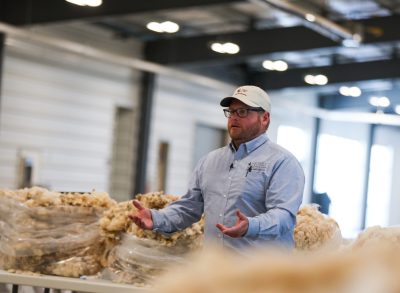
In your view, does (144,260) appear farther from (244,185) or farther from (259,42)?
(259,42)

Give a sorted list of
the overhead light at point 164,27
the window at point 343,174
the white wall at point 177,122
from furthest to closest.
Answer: the window at point 343,174 → the white wall at point 177,122 → the overhead light at point 164,27

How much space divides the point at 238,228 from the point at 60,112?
10828mm

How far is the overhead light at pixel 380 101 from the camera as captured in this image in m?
18.0

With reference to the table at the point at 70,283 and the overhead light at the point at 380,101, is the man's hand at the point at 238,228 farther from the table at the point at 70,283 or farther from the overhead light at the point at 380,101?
the overhead light at the point at 380,101

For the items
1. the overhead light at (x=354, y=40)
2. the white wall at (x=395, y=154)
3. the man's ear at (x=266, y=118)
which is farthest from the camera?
the white wall at (x=395, y=154)

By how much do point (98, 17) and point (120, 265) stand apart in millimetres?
8989

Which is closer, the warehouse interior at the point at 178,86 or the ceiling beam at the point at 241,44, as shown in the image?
the warehouse interior at the point at 178,86

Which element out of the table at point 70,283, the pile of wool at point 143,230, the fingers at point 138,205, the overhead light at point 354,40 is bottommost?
the table at point 70,283

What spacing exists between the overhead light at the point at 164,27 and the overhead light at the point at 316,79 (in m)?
3.90

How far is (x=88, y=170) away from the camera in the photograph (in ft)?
46.5

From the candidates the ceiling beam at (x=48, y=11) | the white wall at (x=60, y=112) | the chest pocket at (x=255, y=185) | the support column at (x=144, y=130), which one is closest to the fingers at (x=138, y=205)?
the chest pocket at (x=255, y=185)

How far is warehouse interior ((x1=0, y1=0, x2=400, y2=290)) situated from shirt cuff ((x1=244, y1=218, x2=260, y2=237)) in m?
7.33

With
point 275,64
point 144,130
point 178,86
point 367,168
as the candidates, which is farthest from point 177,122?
point 367,168

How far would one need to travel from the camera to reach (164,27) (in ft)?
44.7
